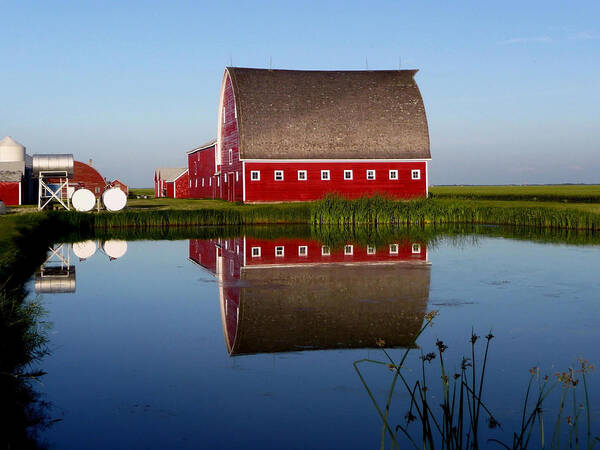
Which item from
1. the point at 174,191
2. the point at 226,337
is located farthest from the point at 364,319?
the point at 174,191

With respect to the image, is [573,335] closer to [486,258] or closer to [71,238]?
[486,258]

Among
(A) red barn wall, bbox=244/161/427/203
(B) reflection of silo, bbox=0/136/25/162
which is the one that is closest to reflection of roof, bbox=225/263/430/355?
(A) red barn wall, bbox=244/161/427/203

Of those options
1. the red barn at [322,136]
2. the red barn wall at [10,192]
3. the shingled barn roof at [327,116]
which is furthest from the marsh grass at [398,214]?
the red barn wall at [10,192]

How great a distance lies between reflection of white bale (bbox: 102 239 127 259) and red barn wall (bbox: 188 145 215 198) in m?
26.9

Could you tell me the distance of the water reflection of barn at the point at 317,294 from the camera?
34.2 feet

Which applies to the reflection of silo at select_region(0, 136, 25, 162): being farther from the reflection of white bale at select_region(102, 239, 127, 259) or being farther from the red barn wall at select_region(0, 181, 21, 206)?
the reflection of white bale at select_region(102, 239, 127, 259)

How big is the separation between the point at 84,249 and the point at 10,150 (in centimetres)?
3723

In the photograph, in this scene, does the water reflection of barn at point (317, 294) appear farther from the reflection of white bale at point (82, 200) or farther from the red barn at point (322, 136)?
the red barn at point (322, 136)

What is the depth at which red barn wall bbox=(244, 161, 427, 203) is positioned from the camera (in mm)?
43125

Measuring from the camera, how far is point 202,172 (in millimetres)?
58438

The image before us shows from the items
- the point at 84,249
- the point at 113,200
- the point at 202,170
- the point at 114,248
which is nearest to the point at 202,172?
the point at 202,170

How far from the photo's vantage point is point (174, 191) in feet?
228

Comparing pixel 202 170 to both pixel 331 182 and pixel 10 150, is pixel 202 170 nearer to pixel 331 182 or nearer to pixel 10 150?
pixel 10 150

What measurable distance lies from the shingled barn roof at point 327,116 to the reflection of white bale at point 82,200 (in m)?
9.46
